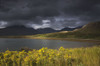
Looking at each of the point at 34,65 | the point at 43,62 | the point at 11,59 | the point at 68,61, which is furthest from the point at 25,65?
the point at 68,61

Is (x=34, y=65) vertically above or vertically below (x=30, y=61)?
below

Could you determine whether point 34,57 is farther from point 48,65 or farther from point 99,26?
point 99,26

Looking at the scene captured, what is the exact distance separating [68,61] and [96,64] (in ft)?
5.43

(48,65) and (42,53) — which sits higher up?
(42,53)

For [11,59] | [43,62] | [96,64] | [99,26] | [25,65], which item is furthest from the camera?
[99,26]

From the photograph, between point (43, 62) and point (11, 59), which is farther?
point (11, 59)

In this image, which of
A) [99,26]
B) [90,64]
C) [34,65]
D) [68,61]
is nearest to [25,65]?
[34,65]


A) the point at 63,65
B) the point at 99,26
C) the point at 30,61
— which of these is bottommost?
the point at 63,65

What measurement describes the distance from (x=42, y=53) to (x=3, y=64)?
261 centimetres

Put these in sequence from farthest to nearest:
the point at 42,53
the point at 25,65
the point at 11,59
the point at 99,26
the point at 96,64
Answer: the point at 99,26 → the point at 42,53 → the point at 11,59 → the point at 25,65 → the point at 96,64

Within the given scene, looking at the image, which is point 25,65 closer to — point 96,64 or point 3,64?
point 3,64

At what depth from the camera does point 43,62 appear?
529 centimetres

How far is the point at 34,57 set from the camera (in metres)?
5.80

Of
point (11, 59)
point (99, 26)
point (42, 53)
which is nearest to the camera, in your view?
point (11, 59)
